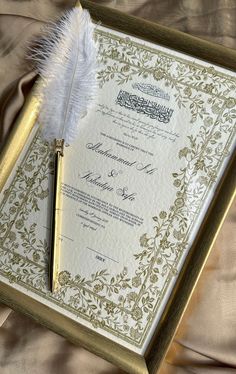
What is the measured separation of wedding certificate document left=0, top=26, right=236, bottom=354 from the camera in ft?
2.28

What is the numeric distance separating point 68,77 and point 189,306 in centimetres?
41

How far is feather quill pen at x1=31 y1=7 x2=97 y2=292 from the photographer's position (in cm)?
78

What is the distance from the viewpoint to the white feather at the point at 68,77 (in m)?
0.78

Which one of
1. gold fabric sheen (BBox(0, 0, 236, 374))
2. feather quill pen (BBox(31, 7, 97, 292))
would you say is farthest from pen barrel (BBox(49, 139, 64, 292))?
gold fabric sheen (BBox(0, 0, 236, 374))

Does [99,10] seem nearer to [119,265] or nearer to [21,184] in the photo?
[21,184]

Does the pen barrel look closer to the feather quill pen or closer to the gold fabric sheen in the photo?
the feather quill pen

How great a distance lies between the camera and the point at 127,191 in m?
0.73

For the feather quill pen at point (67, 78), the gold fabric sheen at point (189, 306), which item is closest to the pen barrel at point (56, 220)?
the feather quill pen at point (67, 78)

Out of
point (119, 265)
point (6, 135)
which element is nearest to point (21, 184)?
point (6, 135)

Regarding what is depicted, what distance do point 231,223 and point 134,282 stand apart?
188mm

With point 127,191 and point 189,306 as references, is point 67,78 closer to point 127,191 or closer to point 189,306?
point 127,191

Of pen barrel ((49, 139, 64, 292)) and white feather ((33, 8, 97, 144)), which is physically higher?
white feather ((33, 8, 97, 144))

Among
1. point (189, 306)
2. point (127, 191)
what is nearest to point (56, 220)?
point (127, 191)

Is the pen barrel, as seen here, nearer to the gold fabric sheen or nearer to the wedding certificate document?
the wedding certificate document
